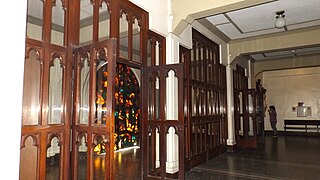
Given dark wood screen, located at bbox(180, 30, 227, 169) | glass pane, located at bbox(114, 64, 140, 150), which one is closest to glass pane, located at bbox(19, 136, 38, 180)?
dark wood screen, located at bbox(180, 30, 227, 169)

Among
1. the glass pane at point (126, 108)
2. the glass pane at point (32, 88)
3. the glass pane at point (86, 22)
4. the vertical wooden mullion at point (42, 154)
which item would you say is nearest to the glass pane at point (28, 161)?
the vertical wooden mullion at point (42, 154)

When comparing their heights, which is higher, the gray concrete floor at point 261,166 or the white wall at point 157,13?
the white wall at point 157,13

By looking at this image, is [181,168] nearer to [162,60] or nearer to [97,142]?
[97,142]

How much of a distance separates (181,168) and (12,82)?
2.57 metres

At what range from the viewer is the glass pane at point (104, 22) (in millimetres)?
3022

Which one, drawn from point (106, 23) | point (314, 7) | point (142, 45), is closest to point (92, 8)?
point (106, 23)

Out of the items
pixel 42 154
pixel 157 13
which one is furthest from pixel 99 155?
pixel 157 13

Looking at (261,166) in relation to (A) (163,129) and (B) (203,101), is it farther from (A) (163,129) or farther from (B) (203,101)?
(A) (163,129)

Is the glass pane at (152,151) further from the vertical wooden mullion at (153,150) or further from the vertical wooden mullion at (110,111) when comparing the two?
the vertical wooden mullion at (110,111)

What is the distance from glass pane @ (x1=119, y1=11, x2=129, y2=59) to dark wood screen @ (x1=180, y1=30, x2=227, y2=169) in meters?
1.78

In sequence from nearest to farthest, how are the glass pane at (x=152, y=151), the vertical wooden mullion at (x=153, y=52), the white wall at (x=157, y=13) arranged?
1. the glass pane at (x=152, y=151)
2. the white wall at (x=157, y=13)
3. the vertical wooden mullion at (x=153, y=52)

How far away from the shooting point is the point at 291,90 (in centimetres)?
1207

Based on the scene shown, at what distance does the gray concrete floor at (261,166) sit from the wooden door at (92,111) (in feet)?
7.86

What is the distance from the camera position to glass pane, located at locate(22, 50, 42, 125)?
2334 mm
